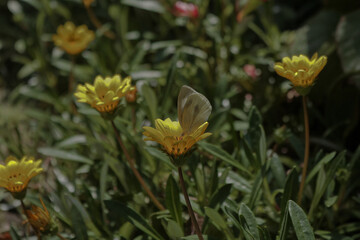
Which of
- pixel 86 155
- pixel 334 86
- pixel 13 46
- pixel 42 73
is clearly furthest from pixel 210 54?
pixel 13 46

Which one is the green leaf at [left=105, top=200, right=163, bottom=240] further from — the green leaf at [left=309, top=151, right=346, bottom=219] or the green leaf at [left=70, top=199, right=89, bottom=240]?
the green leaf at [left=309, top=151, right=346, bottom=219]

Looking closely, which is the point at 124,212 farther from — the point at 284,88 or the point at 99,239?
the point at 284,88

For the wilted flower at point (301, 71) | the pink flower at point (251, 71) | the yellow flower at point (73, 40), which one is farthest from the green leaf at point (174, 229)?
the pink flower at point (251, 71)

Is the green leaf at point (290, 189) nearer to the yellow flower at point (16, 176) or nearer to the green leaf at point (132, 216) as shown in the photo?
the green leaf at point (132, 216)

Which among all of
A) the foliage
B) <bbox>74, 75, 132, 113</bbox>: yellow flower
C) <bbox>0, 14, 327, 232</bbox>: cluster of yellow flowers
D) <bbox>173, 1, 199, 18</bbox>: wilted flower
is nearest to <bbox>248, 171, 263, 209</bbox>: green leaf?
the foliage

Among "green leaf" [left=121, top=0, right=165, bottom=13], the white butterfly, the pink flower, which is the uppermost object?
"green leaf" [left=121, top=0, right=165, bottom=13]

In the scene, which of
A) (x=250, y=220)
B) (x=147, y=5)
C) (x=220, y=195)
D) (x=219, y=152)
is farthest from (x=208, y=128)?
(x=147, y=5)

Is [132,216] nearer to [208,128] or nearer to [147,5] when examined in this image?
[208,128]
